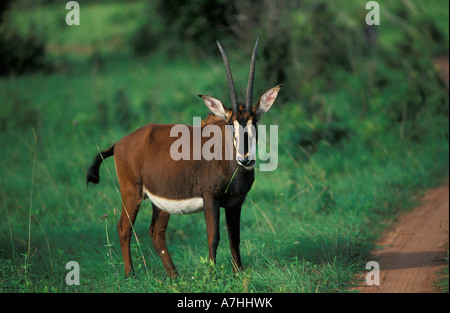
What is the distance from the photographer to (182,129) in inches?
210

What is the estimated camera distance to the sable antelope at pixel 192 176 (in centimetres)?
494

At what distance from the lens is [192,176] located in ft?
16.9

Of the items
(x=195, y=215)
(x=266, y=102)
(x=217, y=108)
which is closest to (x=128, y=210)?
(x=217, y=108)

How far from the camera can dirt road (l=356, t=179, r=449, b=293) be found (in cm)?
530

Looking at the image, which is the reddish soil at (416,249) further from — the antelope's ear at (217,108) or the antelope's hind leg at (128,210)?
the antelope's hind leg at (128,210)

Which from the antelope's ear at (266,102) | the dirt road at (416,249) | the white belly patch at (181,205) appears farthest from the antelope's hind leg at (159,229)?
the dirt road at (416,249)

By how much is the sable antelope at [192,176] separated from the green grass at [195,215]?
273 millimetres

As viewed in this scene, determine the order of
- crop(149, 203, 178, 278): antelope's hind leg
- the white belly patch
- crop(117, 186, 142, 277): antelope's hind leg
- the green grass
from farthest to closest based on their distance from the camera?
1. crop(149, 203, 178, 278): antelope's hind leg
2. crop(117, 186, 142, 277): antelope's hind leg
3. the green grass
4. the white belly patch

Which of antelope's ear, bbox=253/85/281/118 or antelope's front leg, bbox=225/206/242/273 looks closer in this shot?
antelope's ear, bbox=253/85/281/118

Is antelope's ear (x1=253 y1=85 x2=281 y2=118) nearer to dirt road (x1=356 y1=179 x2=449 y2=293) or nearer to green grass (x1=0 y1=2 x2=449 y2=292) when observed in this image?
green grass (x1=0 y1=2 x2=449 y2=292)

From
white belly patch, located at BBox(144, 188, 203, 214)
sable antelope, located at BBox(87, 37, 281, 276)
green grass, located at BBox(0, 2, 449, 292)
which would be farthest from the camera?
green grass, located at BBox(0, 2, 449, 292)

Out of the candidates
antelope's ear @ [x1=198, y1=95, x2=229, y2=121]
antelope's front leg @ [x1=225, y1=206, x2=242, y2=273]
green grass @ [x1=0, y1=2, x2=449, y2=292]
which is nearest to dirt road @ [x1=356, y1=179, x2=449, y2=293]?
green grass @ [x1=0, y1=2, x2=449, y2=292]

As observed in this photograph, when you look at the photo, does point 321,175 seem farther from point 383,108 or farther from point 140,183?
point 140,183

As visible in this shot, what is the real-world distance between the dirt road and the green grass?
8.0 inches
